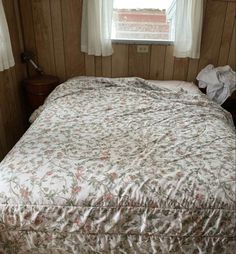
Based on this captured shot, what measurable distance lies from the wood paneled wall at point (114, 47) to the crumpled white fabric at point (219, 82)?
0.14 meters

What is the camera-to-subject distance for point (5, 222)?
1.12m

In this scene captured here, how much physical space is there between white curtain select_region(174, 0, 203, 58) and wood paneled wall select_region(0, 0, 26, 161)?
1414 millimetres

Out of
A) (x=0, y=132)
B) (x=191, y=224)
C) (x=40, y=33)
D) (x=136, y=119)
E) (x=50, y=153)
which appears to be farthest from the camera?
(x=40, y=33)

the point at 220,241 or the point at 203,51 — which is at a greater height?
the point at 203,51

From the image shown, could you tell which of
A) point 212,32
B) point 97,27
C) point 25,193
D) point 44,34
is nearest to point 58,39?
point 44,34

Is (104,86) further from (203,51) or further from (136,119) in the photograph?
(203,51)

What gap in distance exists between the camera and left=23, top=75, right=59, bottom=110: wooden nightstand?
2.35 metres

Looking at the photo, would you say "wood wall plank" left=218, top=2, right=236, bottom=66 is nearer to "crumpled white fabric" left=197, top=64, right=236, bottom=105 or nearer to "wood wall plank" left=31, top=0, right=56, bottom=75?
"crumpled white fabric" left=197, top=64, right=236, bottom=105

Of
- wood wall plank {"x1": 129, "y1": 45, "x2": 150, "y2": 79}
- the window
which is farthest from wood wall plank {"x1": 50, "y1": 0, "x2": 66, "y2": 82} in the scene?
wood wall plank {"x1": 129, "y1": 45, "x2": 150, "y2": 79}

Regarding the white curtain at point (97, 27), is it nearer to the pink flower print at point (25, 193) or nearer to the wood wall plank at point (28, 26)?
the wood wall plank at point (28, 26)

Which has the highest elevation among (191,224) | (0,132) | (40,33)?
(40,33)

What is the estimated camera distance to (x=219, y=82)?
2.30 m

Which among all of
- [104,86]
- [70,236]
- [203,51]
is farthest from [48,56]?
[70,236]

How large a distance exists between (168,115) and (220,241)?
85 cm
